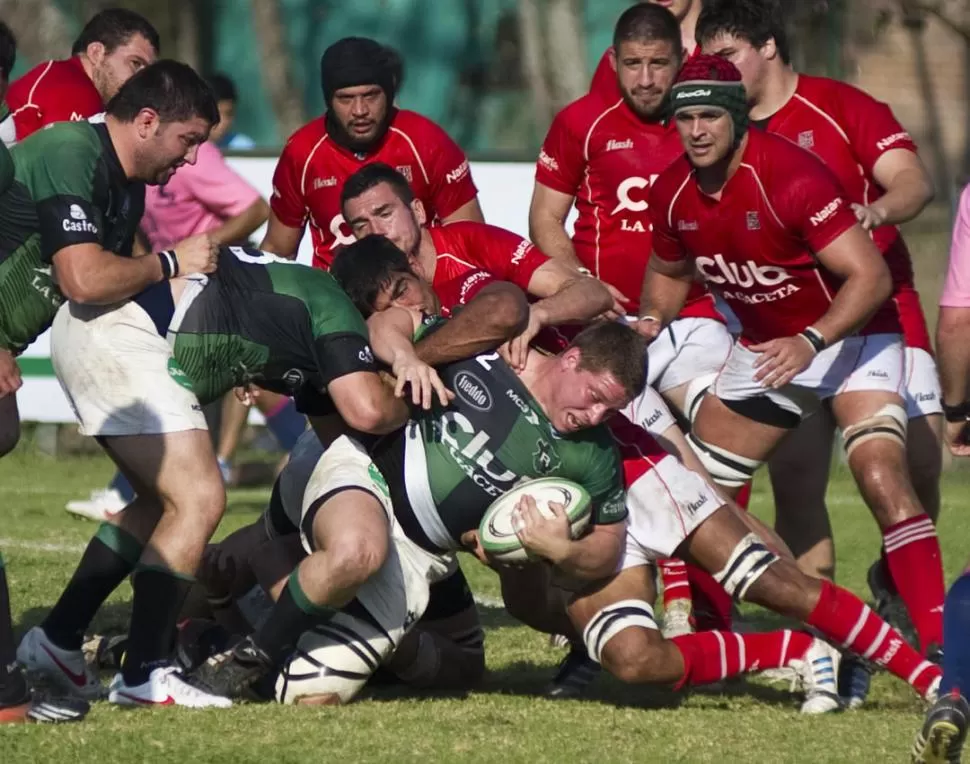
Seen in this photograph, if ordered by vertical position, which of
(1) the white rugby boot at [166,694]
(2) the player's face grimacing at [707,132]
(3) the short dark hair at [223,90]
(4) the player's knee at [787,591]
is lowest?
(1) the white rugby boot at [166,694]

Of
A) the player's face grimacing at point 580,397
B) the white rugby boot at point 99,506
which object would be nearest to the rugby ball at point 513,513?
the player's face grimacing at point 580,397

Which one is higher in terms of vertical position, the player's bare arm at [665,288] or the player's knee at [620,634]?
the player's bare arm at [665,288]

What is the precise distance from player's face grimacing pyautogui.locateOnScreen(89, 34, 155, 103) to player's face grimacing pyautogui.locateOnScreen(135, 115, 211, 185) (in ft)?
6.34

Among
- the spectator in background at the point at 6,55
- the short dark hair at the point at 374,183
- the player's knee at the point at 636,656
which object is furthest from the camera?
the short dark hair at the point at 374,183

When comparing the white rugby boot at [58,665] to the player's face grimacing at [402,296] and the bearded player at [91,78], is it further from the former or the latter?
the bearded player at [91,78]

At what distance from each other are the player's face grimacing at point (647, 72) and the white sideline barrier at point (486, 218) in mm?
4297

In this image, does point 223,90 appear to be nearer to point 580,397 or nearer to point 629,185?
point 629,185

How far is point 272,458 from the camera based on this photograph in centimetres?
1349

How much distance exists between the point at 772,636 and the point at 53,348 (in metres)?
2.60

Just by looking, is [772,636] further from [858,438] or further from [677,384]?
[677,384]

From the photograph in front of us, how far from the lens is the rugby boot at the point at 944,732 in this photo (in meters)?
5.02

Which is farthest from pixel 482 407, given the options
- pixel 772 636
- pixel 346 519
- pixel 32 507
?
pixel 32 507

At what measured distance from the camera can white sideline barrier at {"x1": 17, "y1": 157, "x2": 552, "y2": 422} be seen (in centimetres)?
1288

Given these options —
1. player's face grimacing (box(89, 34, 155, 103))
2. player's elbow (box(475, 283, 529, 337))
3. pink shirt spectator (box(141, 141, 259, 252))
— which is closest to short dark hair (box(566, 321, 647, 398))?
player's elbow (box(475, 283, 529, 337))
